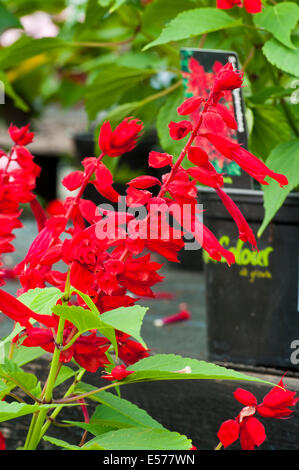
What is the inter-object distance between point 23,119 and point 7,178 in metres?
2.09

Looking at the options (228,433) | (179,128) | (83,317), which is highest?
(179,128)

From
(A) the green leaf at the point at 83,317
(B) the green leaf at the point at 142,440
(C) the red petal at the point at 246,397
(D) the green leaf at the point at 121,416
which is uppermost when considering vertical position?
(A) the green leaf at the point at 83,317

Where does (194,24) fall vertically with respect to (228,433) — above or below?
above

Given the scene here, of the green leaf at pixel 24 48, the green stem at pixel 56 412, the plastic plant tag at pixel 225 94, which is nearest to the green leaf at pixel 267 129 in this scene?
the plastic plant tag at pixel 225 94

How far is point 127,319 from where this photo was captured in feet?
1.48

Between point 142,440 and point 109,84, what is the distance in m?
0.63

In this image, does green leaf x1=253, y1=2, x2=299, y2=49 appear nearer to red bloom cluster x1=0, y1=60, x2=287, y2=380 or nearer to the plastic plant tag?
the plastic plant tag

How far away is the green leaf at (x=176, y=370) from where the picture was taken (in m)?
0.46

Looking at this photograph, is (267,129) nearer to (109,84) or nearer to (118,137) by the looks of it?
(109,84)

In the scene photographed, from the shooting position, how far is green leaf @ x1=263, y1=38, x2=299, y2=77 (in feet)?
2.31

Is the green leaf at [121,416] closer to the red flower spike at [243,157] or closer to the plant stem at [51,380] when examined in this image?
the plant stem at [51,380]

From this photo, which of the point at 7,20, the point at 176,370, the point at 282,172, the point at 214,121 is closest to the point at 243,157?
the point at 214,121

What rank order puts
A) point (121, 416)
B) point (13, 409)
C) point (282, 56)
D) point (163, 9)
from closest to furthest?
point (13, 409) < point (121, 416) < point (282, 56) < point (163, 9)

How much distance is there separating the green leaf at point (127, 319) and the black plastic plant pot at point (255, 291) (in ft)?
1.17
